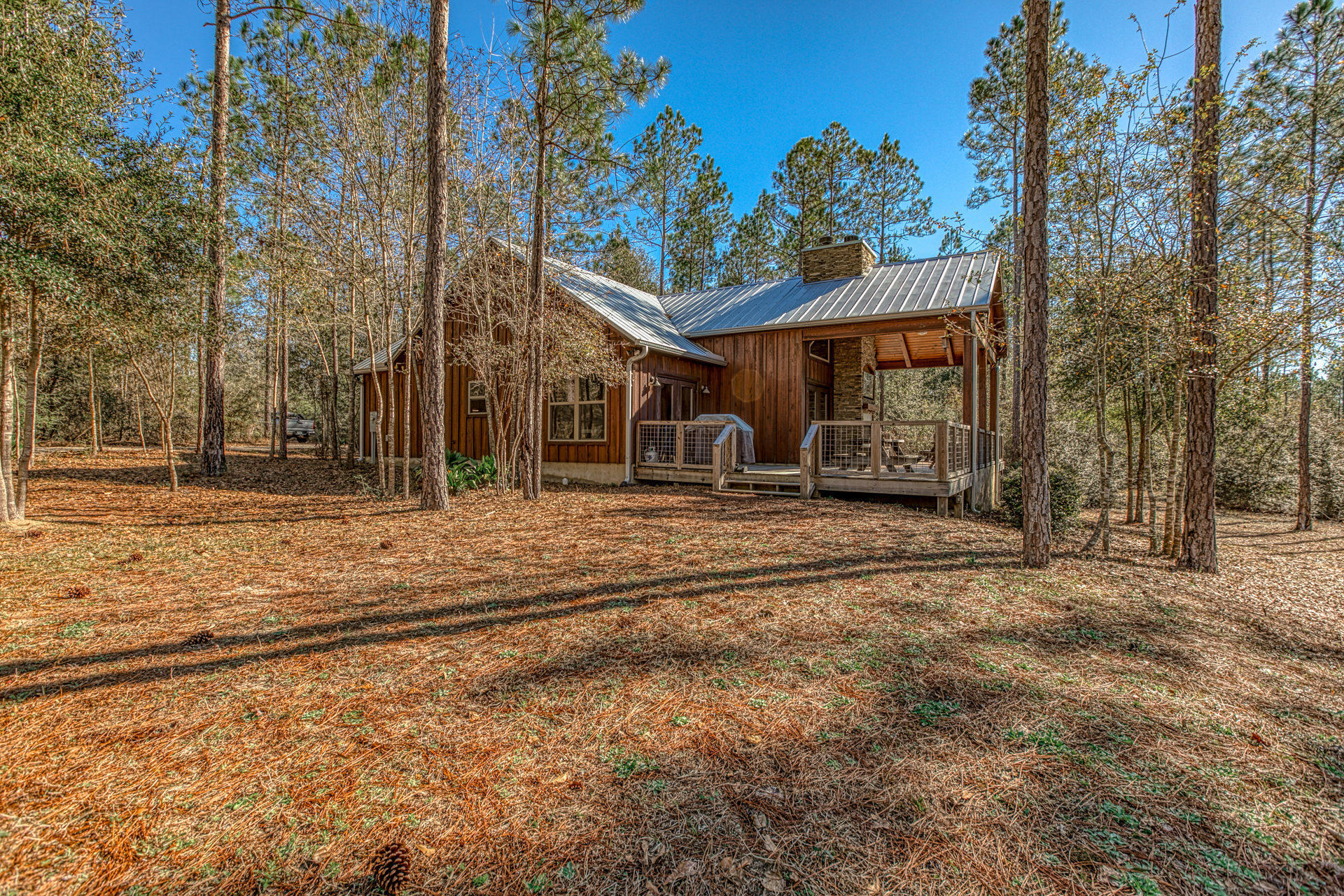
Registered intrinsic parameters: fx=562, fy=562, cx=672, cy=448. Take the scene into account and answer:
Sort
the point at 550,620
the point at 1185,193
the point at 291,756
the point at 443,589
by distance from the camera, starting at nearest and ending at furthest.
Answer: the point at 291,756 → the point at 550,620 → the point at 443,589 → the point at 1185,193

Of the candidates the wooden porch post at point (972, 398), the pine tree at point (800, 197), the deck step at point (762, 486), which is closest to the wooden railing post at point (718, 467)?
the deck step at point (762, 486)

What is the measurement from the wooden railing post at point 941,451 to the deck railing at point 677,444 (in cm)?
359

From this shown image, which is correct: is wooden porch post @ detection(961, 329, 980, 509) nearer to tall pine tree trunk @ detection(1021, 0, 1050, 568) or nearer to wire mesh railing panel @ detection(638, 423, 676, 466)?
tall pine tree trunk @ detection(1021, 0, 1050, 568)

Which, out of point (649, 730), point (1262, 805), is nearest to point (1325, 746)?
point (1262, 805)

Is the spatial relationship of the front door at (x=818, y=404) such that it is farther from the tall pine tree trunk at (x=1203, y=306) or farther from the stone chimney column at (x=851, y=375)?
the tall pine tree trunk at (x=1203, y=306)

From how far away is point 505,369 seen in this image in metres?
9.39

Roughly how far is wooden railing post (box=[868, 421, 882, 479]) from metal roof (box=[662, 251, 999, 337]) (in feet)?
10.1

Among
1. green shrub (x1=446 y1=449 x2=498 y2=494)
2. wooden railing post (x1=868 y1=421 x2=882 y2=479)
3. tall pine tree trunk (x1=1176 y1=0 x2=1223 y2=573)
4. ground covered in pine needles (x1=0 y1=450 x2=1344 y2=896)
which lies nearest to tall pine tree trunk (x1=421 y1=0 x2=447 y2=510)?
green shrub (x1=446 y1=449 x2=498 y2=494)

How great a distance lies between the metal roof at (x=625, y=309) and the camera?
35.4 feet

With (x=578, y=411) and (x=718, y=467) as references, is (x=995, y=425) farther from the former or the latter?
(x=578, y=411)

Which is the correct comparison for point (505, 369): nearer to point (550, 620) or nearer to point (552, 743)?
point (550, 620)

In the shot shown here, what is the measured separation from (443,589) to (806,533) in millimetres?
3982

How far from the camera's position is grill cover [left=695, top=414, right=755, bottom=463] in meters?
10.9

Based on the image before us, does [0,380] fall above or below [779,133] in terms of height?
below
